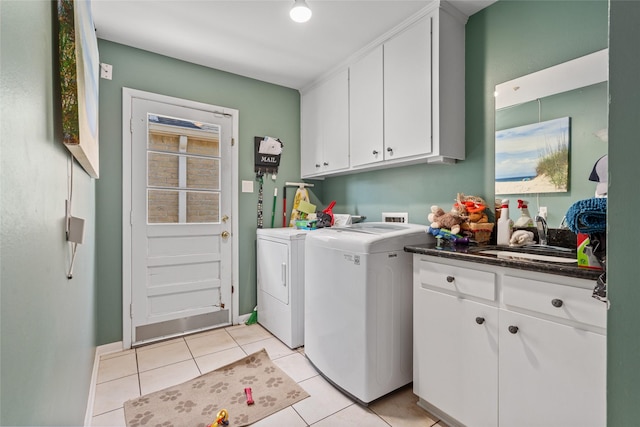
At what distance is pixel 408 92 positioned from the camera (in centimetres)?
214

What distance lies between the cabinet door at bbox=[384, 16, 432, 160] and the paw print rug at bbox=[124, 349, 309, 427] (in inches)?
70.7

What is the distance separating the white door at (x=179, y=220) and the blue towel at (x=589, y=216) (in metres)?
2.62

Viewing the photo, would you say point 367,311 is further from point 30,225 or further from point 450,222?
point 30,225

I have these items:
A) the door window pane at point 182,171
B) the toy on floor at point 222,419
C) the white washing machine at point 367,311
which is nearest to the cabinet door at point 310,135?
the door window pane at point 182,171

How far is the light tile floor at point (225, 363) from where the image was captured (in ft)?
5.45

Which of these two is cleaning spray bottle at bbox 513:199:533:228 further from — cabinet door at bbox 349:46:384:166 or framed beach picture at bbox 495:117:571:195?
cabinet door at bbox 349:46:384:166

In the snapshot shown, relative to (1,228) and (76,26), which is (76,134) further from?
(1,228)

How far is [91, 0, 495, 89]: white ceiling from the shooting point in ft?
6.48

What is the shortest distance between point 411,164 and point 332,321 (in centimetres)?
140

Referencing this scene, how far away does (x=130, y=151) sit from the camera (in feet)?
8.19

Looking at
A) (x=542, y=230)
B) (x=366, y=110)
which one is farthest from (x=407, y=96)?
(x=542, y=230)

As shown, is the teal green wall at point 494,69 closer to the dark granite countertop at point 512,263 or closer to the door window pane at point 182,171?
the dark granite countertop at point 512,263

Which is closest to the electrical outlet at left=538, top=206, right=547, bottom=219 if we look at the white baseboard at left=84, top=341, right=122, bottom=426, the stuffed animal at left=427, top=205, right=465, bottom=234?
the stuffed animal at left=427, top=205, right=465, bottom=234

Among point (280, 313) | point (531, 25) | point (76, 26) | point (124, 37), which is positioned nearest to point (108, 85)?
point (124, 37)
